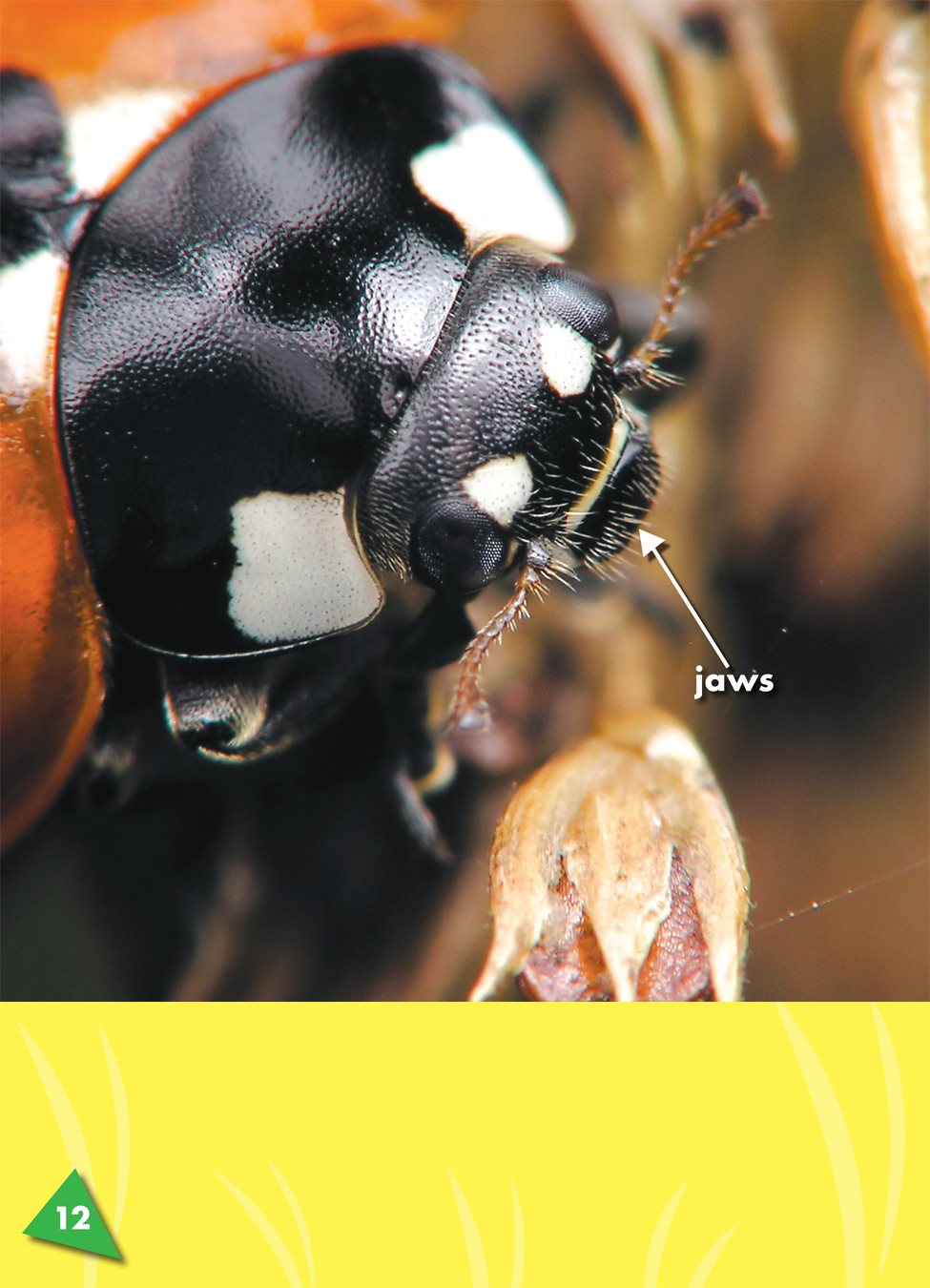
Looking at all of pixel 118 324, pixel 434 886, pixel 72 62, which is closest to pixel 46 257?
pixel 118 324

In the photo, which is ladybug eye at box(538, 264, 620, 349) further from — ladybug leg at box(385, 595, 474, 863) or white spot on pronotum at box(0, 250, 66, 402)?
white spot on pronotum at box(0, 250, 66, 402)

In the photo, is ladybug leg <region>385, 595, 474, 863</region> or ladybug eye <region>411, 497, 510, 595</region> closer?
ladybug eye <region>411, 497, 510, 595</region>
